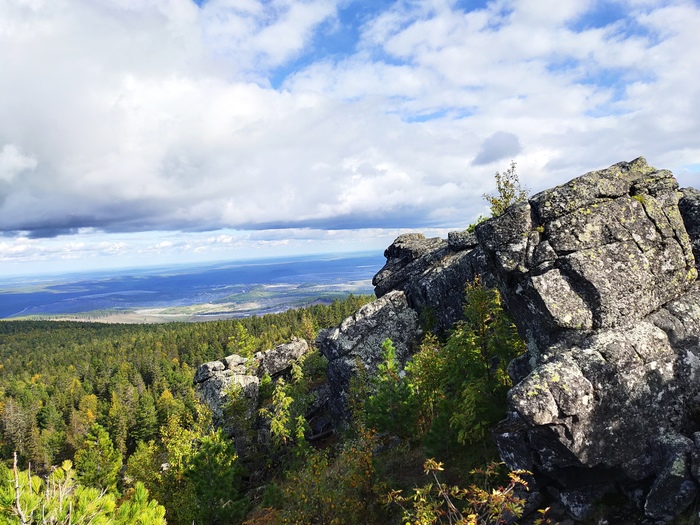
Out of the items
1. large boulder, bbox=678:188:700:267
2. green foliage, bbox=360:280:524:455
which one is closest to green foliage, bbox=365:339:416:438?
green foliage, bbox=360:280:524:455

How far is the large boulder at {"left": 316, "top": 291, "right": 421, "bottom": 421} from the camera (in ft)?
127

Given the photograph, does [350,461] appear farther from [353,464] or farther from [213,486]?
[213,486]

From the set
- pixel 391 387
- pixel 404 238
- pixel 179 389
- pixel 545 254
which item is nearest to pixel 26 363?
pixel 179 389

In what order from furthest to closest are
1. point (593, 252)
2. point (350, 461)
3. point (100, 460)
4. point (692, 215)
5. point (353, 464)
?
point (100, 460)
point (350, 461)
point (353, 464)
point (692, 215)
point (593, 252)

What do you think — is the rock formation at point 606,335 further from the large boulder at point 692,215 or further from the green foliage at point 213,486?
the green foliage at point 213,486

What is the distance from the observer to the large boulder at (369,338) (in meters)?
38.8

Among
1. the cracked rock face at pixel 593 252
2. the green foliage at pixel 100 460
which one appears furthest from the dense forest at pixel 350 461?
the cracked rock face at pixel 593 252

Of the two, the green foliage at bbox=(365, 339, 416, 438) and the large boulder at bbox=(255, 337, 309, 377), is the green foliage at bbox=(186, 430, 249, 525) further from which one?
the large boulder at bbox=(255, 337, 309, 377)

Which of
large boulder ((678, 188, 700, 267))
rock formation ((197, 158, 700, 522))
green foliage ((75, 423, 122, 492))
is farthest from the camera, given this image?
green foliage ((75, 423, 122, 492))

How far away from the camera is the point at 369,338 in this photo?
131 ft

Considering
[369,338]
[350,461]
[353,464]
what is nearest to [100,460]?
[369,338]

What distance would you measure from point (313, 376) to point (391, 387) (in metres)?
30.4

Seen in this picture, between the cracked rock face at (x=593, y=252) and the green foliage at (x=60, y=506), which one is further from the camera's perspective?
the cracked rock face at (x=593, y=252)

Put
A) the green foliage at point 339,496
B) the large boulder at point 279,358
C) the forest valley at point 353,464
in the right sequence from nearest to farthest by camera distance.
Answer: the forest valley at point 353,464 < the green foliage at point 339,496 < the large boulder at point 279,358
